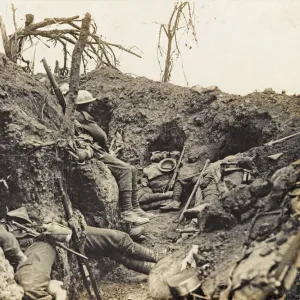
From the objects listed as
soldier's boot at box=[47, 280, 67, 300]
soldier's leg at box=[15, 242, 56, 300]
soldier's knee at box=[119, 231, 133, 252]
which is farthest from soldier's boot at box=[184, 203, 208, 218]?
soldier's boot at box=[47, 280, 67, 300]

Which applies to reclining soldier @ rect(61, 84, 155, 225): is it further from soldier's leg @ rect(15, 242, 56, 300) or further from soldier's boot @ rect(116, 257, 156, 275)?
soldier's leg @ rect(15, 242, 56, 300)

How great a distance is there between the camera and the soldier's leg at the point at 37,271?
160 inches

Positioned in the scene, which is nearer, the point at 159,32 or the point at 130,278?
the point at 130,278

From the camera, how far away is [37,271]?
167 inches

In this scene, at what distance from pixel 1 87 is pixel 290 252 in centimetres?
417

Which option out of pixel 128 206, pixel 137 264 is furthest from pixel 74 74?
pixel 137 264

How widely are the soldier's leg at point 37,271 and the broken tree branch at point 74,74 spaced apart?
1721 millimetres

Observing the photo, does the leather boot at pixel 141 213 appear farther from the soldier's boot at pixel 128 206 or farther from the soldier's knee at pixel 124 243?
the soldier's knee at pixel 124 243

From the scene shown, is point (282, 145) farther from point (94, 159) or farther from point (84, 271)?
point (84, 271)

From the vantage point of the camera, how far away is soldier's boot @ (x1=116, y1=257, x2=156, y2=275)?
217 inches

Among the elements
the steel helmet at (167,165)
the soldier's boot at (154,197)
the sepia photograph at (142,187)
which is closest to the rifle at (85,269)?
the sepia photograph at (142,187)

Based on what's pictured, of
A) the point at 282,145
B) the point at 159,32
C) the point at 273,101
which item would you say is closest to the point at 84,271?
the point at 282,145

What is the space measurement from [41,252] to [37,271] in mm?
279

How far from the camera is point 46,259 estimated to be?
→ 4453mm
